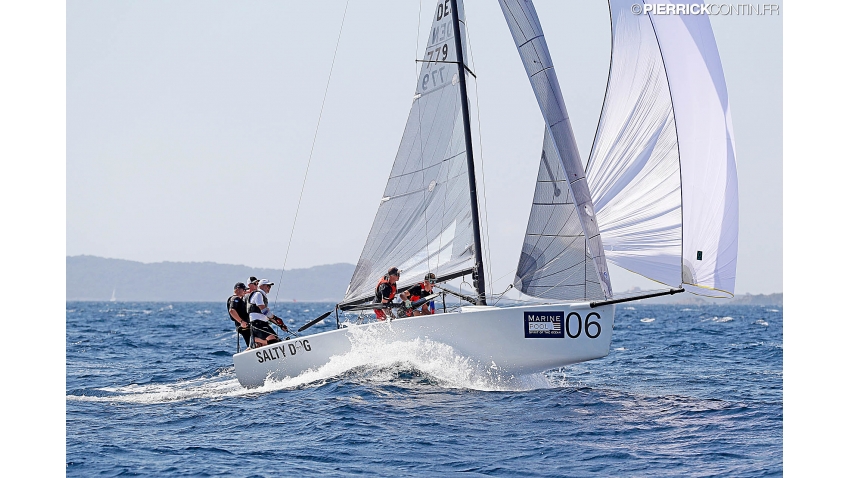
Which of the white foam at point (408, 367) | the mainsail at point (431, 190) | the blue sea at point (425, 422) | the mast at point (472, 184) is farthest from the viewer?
the mainsail at point (431, 190)

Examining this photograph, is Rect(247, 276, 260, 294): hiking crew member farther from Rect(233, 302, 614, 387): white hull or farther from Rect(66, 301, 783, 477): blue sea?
Rect(233, 302, 614, 387): white hull

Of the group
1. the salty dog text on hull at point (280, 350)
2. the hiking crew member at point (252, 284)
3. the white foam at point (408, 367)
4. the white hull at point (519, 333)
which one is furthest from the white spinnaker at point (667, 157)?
the hiking crew member at point (252, 284)

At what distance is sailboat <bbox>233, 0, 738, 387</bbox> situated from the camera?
9.27 metres

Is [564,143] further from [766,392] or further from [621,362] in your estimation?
[621,362]

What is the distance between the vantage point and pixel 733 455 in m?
7.32

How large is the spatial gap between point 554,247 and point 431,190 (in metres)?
1.94

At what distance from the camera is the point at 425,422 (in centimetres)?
862

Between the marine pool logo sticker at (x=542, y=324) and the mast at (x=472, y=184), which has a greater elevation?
the mast at (x=472, y=184)

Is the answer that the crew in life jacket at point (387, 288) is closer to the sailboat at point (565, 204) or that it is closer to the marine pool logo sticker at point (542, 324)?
the sailboat at point (565, 204)

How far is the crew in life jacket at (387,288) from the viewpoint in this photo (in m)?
11.2

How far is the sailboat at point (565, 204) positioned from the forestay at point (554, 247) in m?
0.02

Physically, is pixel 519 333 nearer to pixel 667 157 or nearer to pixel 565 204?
pixel 565 204
